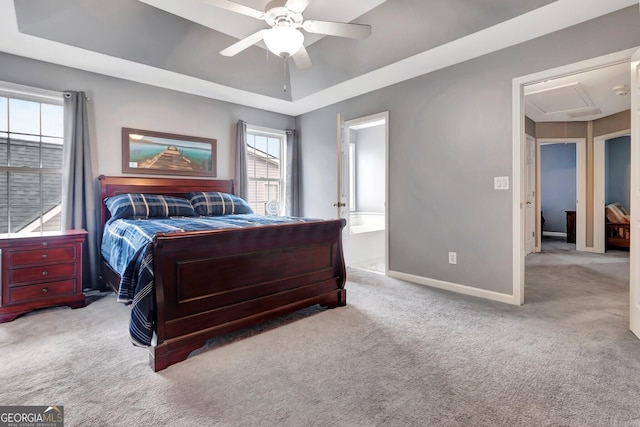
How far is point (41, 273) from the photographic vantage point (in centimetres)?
282

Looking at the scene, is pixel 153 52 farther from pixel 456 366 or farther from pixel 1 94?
pixel 456 366

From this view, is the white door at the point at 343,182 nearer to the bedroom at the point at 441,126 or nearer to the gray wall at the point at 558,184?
the bedroom at the point at 441,126

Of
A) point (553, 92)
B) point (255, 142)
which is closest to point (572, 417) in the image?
point (553, 92)

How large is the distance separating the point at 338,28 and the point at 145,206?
266 cm

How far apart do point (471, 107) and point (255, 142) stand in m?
3.16

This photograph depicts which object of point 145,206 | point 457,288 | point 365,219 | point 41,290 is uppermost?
point 145,206

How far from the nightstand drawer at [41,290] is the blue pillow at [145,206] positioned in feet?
2.44

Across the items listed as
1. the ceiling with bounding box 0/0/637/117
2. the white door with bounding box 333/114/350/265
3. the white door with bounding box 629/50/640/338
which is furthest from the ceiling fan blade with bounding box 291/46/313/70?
the white door with bounding box 629/50/640/338

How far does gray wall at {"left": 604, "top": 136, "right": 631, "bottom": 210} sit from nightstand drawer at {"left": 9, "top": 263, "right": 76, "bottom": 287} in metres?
8.96

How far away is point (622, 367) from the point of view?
1.88 m

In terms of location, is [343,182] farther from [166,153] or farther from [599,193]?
[599,193]

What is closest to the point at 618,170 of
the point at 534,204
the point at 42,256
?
the point at 534,204

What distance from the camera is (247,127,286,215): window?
5039 mm

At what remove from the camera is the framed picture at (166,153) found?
12.6ft
